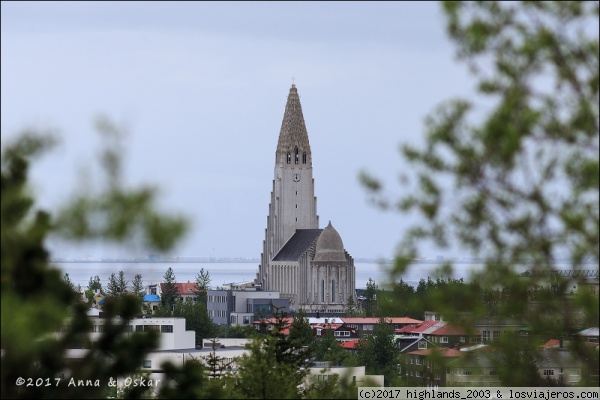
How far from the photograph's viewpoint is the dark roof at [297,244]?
175875 millimetres

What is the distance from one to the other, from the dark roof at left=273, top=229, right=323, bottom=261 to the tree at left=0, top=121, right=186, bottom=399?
15576 cm

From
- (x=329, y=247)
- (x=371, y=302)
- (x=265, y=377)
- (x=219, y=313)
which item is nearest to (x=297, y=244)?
(x=329, y=247)

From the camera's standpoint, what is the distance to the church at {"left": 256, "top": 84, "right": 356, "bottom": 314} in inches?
6678

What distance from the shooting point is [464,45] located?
16641mm

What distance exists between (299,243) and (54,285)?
164 meters

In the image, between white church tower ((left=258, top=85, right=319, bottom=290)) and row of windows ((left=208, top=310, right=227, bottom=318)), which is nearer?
row of windows ((left=208, top=310, right=227, bottom=318))

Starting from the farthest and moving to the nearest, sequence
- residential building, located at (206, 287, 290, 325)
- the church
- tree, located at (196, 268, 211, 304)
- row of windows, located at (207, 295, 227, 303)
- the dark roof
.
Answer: the dark roof
tree, located at (196, 268, 211, 304)
the church
row of windows, located at (207, 295, 227, 303)
residential building, located at (206, 287, 290, 325)

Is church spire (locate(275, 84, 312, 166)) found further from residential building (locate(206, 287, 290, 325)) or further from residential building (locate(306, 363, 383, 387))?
residential building (locate(306, 363, 383, 387))

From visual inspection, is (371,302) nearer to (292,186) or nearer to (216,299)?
(216,299)

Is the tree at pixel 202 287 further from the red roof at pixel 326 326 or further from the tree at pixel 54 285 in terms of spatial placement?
the tree at pixel 54 285

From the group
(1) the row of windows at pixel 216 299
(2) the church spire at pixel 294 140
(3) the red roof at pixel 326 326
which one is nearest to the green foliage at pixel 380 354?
(3) the red roof at pixel 326 326

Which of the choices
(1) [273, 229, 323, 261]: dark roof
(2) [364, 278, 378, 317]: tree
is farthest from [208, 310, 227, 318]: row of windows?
(1) [273, 229, 323, 261]: dark roof

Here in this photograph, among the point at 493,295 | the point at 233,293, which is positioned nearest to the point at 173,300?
the point at 233,293

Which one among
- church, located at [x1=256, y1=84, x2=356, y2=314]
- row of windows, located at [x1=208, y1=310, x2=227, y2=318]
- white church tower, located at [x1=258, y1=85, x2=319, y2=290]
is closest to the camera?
row of windows, located at [x1=208, y1=310, x2=227, y2=318]
